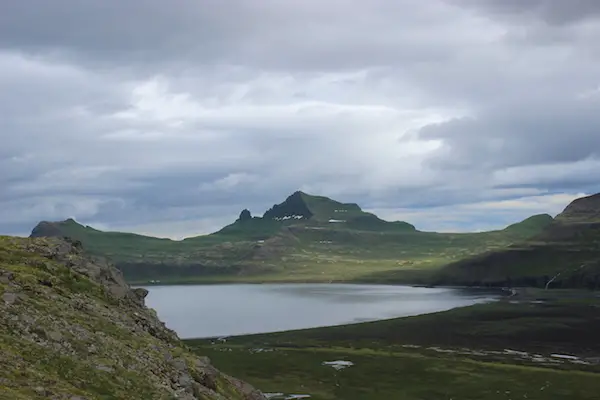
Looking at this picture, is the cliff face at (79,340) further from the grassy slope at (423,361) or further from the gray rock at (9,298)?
the grassy slope at (423,361)

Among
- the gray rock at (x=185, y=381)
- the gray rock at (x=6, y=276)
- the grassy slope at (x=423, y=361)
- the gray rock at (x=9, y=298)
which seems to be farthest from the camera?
the grassy slope at (x=423, y=361)

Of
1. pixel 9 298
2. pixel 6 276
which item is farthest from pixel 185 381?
pixel 6 276

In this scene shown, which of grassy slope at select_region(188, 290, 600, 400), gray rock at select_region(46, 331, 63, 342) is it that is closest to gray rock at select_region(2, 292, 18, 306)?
gray rock at select_region(46, 331, 63, 342)

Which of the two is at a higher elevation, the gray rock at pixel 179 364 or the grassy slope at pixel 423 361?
the gray rock at pixel 179 364

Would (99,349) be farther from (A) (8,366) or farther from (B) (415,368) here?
(B) (415,368)

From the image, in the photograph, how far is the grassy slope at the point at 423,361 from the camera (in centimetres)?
10738

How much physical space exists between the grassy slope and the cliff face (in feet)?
160

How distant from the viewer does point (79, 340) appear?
146 ft

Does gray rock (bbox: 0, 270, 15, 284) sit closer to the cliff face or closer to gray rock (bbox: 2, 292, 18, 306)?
the cliff face

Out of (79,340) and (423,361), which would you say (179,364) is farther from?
(423,361)

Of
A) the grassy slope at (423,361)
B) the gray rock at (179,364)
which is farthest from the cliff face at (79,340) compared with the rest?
the grassy slope at (423,361)

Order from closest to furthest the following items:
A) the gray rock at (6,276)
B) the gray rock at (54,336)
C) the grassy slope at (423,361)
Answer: the gray rock at (54,336), the gray rock at (6,276), the grassy slope at (423,361)

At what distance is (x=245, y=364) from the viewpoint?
13712 centimetres

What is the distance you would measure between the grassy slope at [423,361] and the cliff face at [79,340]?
48821mm
